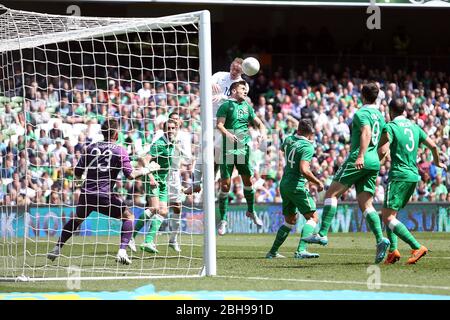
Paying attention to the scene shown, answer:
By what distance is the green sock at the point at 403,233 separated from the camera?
1230cm

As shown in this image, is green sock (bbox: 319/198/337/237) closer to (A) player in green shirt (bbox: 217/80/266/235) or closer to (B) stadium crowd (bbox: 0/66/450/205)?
(A) player in green shirt (bbox: 217/80/266/235)

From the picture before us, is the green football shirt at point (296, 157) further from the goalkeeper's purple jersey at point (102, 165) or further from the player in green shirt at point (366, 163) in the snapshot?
the goalkeeper's purple jersey at point (102, 165)

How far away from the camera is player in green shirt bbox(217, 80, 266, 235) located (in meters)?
15.3

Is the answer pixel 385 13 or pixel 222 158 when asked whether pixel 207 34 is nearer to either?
pixel 222 158

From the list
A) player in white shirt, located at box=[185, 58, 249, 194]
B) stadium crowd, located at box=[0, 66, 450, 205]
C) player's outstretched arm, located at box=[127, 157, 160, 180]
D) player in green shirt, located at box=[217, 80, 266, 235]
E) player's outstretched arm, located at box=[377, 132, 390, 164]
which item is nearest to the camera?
player's outstretched arm, located at box=[377, 132, 390, 164]

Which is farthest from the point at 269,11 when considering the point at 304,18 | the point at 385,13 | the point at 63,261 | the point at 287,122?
the point at 63,261

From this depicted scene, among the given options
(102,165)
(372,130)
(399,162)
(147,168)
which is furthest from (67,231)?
(399,162)

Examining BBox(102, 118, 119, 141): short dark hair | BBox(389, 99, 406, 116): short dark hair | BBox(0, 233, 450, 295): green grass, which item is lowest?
BBox(0, 233, 450, 295): green grass

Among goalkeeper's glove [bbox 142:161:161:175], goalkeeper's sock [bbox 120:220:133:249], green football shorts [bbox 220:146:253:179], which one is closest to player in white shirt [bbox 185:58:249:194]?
green football shorts [bbox 220:146:253:179]

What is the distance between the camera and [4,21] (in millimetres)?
12875

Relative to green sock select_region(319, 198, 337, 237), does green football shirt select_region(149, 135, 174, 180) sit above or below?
above

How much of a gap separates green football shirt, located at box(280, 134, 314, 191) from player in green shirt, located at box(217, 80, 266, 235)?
1.88 metres

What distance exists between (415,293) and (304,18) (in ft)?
78.3

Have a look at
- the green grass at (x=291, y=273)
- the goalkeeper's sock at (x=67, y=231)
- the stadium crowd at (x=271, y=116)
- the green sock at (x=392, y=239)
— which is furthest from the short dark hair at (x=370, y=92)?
the stadium crowd at (x=271, y=116)
